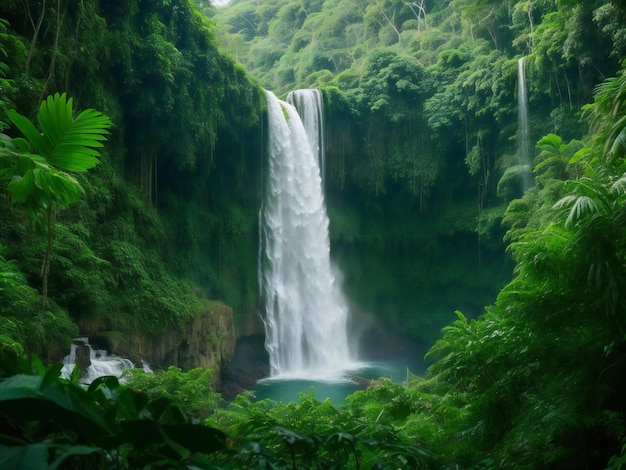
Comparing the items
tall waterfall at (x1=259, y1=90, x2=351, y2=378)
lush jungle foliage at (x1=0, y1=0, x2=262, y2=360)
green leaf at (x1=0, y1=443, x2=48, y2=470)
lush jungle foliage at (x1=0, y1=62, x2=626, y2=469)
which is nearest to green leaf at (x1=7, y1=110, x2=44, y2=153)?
lush jungle foliage at (x1=0, y1=62, x2=626, y2=469)

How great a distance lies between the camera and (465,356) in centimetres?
414

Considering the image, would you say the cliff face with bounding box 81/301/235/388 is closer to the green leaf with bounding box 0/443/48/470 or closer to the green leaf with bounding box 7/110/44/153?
the green leaf with bounding box 7/110/44/153

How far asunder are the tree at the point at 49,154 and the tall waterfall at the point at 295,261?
51.9ft

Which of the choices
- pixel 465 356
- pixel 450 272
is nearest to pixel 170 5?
pixel 465 356

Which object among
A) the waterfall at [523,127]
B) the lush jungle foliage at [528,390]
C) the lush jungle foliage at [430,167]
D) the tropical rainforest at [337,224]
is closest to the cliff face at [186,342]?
the tropical rainforest at [337,224]

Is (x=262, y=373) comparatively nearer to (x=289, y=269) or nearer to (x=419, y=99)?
(x=289, y=269)

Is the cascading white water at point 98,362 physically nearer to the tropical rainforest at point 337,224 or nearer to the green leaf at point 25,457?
the tropical rainforest at point 337,224

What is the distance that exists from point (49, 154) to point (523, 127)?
765 inches

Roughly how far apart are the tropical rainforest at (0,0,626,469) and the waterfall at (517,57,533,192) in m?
0.13

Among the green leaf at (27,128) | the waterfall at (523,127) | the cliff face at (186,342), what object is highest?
the waterfall at (523,127)

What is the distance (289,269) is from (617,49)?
1196 cm

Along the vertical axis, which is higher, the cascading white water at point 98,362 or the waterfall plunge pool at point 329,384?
the cascading white water at point 98,362

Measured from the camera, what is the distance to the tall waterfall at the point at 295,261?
756 inches

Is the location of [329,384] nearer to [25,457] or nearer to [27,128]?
[27,128]
